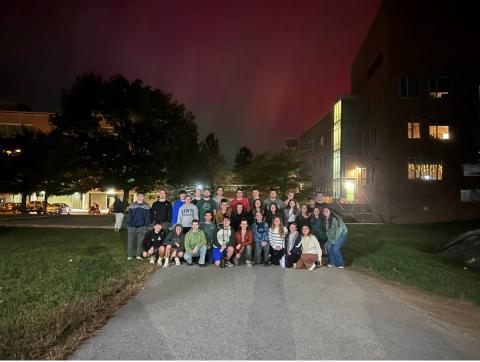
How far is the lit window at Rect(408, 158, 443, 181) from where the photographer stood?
99.2 ft

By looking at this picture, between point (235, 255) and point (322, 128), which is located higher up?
point (322, 128)

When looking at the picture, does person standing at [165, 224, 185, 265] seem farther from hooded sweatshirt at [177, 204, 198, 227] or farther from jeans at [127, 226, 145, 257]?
jeans at [127, 226, 145, 257]

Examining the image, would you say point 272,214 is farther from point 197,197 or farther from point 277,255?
point 197,197

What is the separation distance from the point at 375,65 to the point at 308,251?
29319 mm

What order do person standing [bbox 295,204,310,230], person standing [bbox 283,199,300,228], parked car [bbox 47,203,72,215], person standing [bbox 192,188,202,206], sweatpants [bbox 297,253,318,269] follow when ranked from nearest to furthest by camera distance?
sweatpants [bbox 297,253,318,269], person standing [bbox 295,204,310,230], person standing [bbox 283,199,300,228], person standing [bbox 192,188,202,206], parked car [bbox 47,203,72,215]

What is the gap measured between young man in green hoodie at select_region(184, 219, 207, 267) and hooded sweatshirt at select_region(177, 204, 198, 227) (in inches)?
28.5

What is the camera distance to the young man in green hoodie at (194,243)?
35.7 ft

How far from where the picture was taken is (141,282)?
8.67 metres

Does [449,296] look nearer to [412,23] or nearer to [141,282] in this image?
[141,282]

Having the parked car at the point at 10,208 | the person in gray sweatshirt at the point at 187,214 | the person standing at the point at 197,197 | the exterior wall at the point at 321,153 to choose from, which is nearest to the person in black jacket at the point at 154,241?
the person in gray sweatshirt at the point at 187,214

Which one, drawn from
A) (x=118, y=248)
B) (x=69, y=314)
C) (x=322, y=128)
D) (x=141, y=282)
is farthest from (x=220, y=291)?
(x=322, y=128)

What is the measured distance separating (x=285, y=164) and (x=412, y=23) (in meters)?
15.5

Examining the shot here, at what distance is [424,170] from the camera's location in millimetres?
30375

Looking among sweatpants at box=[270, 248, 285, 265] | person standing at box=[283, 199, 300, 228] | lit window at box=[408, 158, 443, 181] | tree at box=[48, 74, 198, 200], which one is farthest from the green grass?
tree at box=[48, 74, 198, 200]
